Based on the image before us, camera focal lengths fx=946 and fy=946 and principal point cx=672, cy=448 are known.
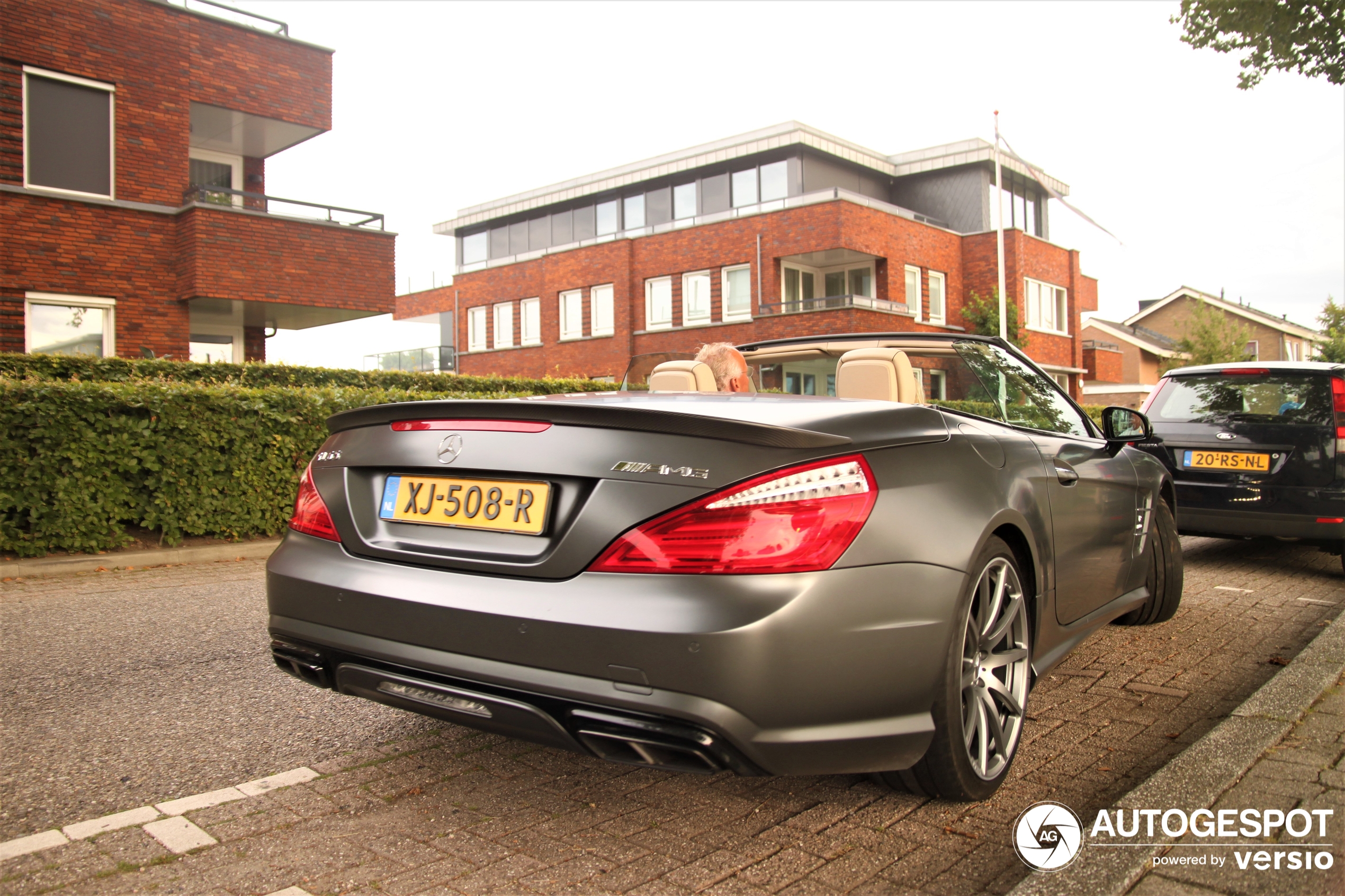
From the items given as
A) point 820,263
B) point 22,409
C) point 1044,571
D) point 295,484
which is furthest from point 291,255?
point 820,263

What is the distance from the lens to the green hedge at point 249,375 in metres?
11.2

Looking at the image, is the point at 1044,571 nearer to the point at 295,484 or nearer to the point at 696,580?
the point at 696,580

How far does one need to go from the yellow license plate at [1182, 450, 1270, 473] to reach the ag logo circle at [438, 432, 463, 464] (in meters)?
6.61

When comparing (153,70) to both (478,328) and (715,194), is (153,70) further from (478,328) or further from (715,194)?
(478,328)

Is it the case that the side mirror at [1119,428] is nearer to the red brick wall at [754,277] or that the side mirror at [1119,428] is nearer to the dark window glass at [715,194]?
the red brick wall at [754,277]

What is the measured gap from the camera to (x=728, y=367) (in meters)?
4.35

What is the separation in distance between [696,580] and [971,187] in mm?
36394

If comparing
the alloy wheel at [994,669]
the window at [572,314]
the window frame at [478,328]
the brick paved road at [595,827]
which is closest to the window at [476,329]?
the window frame at [478,328]

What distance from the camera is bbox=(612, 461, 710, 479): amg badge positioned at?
2.20m

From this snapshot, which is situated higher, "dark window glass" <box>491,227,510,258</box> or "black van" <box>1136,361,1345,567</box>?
"dark window glass" <box>491,227,510,258</box>

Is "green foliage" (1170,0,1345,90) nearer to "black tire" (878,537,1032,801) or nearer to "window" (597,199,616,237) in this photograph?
"black tire" (878,537,1032,801)

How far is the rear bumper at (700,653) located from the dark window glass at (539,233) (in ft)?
129

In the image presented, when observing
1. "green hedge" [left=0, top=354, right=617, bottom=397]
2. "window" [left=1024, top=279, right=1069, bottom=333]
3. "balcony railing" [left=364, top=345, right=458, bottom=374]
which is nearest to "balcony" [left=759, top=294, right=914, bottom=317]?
"window" [left=1024, top=279, right=1069, bottom=333]

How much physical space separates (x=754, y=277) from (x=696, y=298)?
9.28 ft
